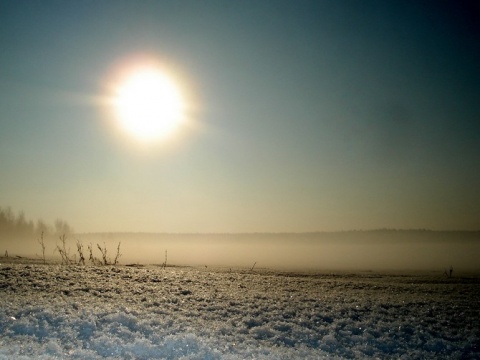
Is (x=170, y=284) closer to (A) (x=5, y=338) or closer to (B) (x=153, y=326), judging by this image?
(B) (x=153, y=326)

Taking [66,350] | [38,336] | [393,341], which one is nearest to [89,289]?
[38,336]

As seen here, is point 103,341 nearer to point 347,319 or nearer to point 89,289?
point 89,289

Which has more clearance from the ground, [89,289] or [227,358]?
[89,289]

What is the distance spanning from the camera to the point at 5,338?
452 cm

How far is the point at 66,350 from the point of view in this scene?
4.30 m

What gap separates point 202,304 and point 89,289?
201 cm

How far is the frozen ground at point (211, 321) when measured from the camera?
4434mm

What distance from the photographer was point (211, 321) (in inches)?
206

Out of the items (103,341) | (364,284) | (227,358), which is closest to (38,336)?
(103,341)

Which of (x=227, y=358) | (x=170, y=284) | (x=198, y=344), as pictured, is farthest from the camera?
(x=170, y=284)

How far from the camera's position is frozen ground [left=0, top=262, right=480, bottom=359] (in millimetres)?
4434

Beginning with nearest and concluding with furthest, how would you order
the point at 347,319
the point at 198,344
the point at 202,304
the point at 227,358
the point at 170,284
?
1. the point at 227,358
2. the point at 198,344
3. the point at 347,319
4. the point at 202,304
5. the point at 170,284

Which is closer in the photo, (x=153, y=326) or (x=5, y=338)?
(x=5, y=338)

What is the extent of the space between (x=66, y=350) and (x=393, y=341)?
401 centimetres
